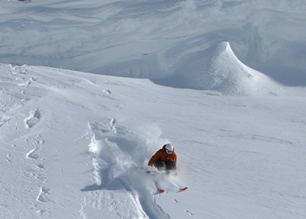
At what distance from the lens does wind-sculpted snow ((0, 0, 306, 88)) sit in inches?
498

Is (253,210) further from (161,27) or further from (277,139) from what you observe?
(161,27)

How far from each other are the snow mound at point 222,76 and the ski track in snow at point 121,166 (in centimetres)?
435

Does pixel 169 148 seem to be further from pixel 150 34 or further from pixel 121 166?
pixel 150 34

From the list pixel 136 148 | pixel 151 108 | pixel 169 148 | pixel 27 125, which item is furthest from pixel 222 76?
pixel 27 125

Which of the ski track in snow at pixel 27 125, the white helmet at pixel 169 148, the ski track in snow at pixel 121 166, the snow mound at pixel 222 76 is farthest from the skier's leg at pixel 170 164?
the snow mound at pixel 222 76

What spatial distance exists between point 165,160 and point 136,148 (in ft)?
3.60

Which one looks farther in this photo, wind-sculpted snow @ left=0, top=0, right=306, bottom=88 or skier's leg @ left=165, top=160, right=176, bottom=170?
wind-sculpted snow @ left=0, top=0, right=306, bottom=88

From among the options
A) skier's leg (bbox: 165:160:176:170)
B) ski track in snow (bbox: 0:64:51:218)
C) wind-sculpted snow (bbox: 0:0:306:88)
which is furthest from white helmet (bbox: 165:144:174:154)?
wind-sculpted snow (bbox: 0:0:306:88)

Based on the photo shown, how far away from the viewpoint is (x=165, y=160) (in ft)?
20.1

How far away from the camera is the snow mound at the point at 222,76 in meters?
10.6

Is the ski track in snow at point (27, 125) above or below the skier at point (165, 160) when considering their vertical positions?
above

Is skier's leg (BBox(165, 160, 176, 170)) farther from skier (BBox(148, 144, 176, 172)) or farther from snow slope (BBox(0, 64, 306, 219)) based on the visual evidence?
snow slope (BBox(0, 64, 306, 219))

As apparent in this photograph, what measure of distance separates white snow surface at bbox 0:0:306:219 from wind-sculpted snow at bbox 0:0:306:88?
0.17ft

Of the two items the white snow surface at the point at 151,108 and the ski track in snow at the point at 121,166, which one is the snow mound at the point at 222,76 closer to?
the white snow surface at the point at 151,108
